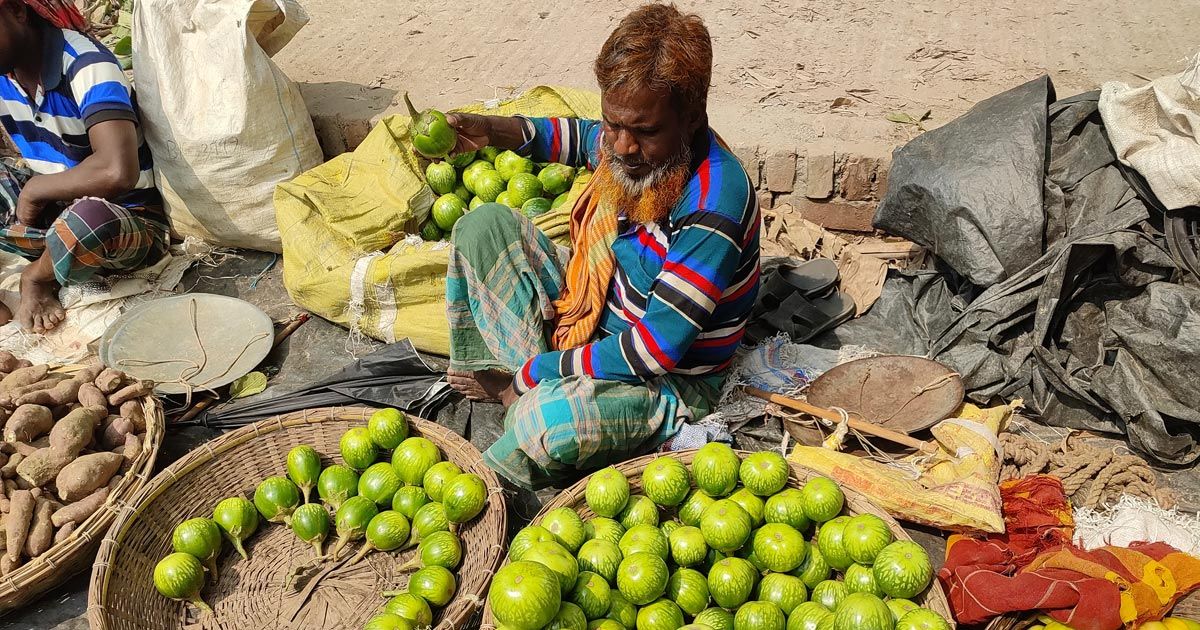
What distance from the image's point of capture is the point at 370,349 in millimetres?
3729

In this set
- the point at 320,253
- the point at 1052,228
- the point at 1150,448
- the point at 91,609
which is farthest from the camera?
the point at 320,253

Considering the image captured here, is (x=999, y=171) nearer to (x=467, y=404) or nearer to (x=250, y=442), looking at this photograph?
(x=467, y=404)

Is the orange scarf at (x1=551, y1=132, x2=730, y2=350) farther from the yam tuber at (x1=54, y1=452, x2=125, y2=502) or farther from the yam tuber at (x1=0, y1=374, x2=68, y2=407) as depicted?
the yam tuber at (x1=0, y1=374, x2=68, y2=407)

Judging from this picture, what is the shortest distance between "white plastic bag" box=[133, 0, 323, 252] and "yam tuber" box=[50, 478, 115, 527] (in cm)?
188

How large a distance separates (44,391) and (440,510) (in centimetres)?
174

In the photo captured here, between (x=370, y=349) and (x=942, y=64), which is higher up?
(x=942, y=64)

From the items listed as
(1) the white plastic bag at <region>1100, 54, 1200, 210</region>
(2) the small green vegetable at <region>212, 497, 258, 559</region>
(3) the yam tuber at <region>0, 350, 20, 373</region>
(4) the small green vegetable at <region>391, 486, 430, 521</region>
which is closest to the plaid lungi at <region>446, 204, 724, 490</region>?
(4) the small green vegetable at <region>391, 486, 430, 521</region>

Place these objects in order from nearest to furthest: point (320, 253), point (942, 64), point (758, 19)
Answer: point (320, 253), point (942, 64), point (758, 19)

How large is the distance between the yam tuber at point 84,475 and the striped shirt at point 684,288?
1.54 metres

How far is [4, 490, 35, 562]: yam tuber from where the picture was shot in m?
2.54

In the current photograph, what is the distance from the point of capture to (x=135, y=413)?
3.02 metres

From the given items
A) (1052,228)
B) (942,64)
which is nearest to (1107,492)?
(1052,228)

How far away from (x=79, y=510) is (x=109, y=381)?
1.97 feet

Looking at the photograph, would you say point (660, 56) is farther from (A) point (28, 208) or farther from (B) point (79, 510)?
(A) point (28, 208)
